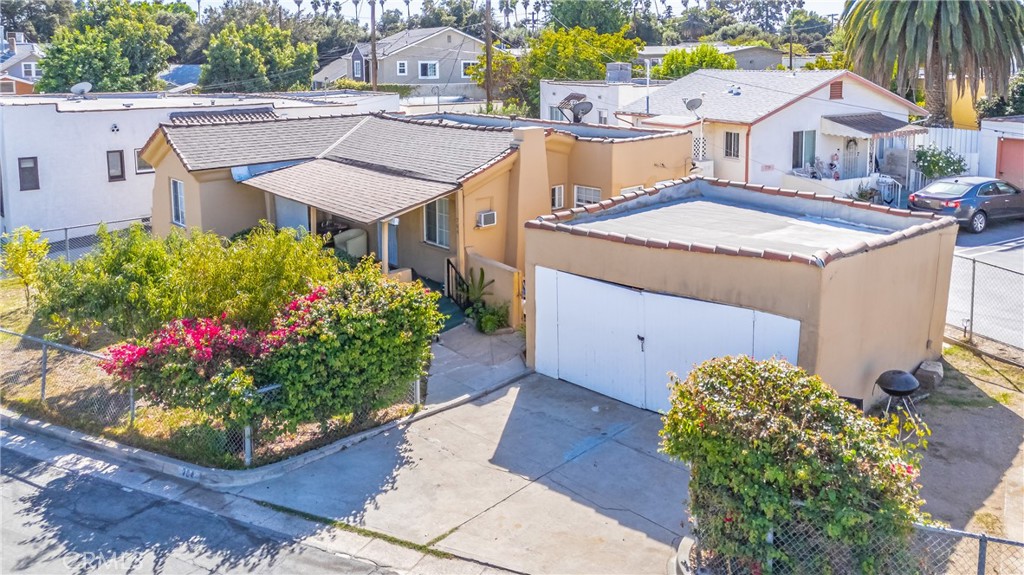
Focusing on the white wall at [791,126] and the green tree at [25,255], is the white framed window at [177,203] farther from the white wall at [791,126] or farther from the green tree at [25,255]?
the white wall at [791,126]

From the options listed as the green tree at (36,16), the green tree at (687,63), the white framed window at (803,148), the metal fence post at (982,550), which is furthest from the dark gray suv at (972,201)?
the green tree at (36,16)

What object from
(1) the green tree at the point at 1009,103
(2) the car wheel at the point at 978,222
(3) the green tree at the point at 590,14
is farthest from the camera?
(3) the green tree at the point at 590,14

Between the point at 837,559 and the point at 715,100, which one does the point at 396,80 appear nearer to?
the point at 715,100

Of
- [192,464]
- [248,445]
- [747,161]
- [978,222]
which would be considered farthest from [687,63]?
[192,464]

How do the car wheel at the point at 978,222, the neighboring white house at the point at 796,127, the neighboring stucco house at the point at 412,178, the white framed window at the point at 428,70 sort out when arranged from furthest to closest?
1. the white framed window at the point at 428,70
2. the neighboring white house at the point at 796,127
3. the car wheel at the point at 978,222
4. the neighboring stucco house at the point at 412,178

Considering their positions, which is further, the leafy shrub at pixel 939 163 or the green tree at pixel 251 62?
the green tree at pixel 251 62

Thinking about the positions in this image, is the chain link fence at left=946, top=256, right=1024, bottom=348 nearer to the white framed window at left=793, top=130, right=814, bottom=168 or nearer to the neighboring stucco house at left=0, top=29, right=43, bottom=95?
the white framed window at left=793, top=130, right=814, bottom=168

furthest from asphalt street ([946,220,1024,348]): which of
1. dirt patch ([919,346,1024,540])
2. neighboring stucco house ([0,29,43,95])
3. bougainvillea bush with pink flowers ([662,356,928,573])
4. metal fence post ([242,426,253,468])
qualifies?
neighboring stucco house ([0,29,43,95])
